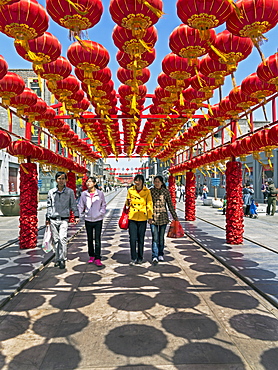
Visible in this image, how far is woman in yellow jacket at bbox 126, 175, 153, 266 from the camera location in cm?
602

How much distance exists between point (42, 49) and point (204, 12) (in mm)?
2066

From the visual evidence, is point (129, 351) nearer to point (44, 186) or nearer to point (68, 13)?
point (68, 13)

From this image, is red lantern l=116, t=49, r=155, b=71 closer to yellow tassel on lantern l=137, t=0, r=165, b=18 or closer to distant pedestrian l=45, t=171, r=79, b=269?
yellow tassel on lantern l=137, t=0, r=165, b=18

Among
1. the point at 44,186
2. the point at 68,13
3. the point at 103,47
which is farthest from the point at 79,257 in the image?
the point at 44,186

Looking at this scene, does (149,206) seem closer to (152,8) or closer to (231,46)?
(231,46)

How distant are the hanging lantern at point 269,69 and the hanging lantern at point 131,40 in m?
1.48

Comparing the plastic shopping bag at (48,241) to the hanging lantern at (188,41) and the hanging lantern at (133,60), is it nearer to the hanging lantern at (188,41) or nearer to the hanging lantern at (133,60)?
the hanging lantern at (133,60)

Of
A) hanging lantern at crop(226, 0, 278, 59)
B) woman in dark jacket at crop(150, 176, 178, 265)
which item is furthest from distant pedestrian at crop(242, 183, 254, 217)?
hanging lantern at crop(226, 0, 278, 59)

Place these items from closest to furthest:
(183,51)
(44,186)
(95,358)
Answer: (95,358) → (183,51) → (44,186)

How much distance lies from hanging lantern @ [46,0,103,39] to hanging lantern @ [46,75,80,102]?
2.00 meters

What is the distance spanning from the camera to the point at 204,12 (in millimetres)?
3029

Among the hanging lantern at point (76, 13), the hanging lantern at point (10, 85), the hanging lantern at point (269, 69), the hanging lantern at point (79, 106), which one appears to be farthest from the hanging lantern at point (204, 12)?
the hanging lantern at point (79, 106)

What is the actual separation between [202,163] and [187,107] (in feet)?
15.4

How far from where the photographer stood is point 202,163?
11.1m
